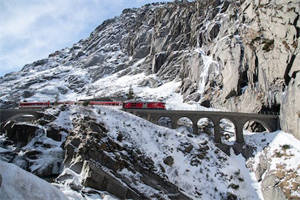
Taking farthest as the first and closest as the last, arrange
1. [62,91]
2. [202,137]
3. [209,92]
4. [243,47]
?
[62,91] < [209,92] < [243,47] < [202,137]

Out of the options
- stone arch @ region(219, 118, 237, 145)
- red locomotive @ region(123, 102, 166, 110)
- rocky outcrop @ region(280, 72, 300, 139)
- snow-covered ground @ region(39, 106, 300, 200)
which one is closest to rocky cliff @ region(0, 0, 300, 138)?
rocky outcrop @ region(280, 72, 300, 139)

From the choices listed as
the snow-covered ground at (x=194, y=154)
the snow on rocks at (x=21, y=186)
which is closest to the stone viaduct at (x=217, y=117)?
the snow-covered ground at (x=194, y=154)

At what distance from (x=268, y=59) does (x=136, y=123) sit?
31508 mm

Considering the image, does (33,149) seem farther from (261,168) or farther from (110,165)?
(261,168)

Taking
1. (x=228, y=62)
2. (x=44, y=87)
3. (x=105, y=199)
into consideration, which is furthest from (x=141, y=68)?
(x=105, y=199)

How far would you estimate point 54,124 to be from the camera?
33.0m

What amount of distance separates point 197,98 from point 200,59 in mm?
15895

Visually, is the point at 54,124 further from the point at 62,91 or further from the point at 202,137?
the point at 62,91

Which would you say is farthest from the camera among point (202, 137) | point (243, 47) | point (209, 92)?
Result: point (209, 92)

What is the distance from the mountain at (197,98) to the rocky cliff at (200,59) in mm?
286

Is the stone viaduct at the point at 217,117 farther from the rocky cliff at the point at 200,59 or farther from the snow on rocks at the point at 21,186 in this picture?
the snow on rocks at the point at 21,186

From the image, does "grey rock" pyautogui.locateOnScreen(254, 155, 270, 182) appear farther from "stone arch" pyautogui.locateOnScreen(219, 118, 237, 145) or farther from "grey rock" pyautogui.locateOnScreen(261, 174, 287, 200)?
"stone arch" pyautogui.locateOnScreen(219, 118, 237, 145)

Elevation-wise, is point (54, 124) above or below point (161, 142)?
above

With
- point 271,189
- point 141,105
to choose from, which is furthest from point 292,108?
point 141,105
